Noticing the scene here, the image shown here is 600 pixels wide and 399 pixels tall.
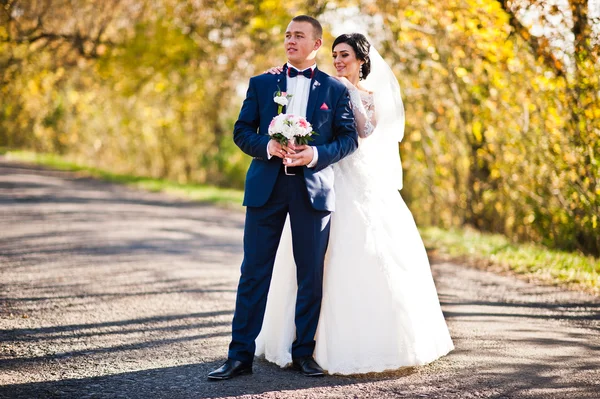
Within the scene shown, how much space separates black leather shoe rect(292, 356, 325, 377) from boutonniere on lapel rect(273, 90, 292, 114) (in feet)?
4.92

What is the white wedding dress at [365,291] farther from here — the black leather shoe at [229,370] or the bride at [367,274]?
the black leather shoe at [229,370]

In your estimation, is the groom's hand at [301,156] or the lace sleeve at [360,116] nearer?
the groom's hand at [301,156]

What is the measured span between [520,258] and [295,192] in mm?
5216

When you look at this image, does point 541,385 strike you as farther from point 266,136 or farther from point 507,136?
point 507,136

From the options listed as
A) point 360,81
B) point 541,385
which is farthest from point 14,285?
point 541,385

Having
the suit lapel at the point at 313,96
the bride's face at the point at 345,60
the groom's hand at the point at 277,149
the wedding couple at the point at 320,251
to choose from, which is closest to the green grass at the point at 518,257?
the wedding couple at the point at 320,251

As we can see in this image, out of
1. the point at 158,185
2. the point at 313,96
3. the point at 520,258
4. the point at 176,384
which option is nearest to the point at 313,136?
the point at 313,96

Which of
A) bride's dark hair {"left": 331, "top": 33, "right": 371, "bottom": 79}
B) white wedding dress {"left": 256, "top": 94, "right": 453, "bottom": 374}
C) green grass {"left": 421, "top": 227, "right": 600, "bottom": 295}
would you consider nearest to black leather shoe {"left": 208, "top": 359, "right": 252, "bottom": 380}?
white wedding dress {"left": 256, "top": 94, "right": 453, "bottom": 374}

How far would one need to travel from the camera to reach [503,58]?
944 cm

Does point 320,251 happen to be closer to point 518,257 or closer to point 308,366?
point 308,366

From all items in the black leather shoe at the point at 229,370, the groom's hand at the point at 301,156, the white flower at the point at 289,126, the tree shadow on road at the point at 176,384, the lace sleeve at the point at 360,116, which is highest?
the lace sleeve at the point at 360,116

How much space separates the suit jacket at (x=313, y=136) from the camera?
4156 millimetres

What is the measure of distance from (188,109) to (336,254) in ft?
54.6

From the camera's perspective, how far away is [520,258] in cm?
859
